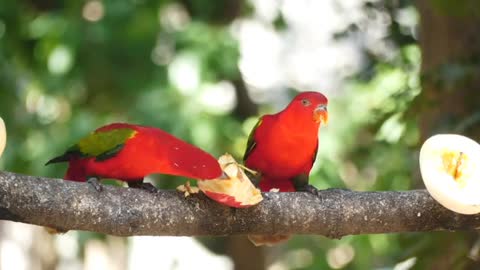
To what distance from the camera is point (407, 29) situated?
134 inches

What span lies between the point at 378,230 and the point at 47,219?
0.70 m

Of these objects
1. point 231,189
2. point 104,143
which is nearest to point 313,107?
point 231,189

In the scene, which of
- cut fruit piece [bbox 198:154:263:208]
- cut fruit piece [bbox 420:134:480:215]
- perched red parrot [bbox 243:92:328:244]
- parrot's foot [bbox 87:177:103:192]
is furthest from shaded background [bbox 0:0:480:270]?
parrot's foot [bbox 87:177:103:192]

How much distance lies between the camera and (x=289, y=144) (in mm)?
1950

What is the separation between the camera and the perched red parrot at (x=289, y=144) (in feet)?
6.20

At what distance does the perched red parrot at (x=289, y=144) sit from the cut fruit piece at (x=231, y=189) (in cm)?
25

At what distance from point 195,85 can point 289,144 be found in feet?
5.55

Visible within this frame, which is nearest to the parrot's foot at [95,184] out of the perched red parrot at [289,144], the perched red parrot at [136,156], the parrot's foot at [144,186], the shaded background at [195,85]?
the perched red parrot at [136,156]

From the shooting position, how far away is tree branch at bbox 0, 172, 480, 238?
1.51 meters

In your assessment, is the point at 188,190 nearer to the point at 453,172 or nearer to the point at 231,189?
the point at 231,189

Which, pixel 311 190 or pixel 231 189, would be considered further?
pixel 311 190

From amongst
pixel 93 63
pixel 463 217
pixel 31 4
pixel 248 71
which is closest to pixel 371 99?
pixel 248 71

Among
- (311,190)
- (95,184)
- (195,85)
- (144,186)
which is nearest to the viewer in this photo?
(95,184)

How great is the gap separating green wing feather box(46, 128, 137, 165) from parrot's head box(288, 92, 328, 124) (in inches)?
15.9
